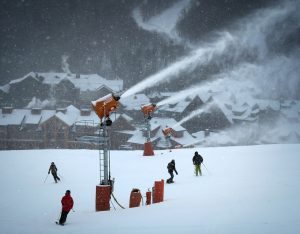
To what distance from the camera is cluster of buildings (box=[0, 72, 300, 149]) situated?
61.3m

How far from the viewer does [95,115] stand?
65062 mm

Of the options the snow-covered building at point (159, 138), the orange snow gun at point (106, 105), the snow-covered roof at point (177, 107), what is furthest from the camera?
the snow-covered roof at point (177, 107)

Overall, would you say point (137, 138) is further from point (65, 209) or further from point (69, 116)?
point (65, 209)

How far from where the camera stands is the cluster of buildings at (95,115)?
61.3 meters

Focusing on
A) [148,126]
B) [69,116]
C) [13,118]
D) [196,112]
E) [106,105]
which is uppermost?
[196,112]

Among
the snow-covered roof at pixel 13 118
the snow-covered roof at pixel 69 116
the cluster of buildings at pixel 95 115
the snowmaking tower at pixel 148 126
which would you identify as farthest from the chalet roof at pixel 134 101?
the snowmaking tower at pixel 148 126

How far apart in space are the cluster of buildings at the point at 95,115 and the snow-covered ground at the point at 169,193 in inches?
830

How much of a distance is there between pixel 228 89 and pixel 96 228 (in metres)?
117

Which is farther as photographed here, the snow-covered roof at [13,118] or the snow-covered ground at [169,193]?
the snow-covered roof at [13,118]

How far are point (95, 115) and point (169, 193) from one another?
170 feet

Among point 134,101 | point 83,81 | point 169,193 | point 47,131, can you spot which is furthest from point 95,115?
point 169,193

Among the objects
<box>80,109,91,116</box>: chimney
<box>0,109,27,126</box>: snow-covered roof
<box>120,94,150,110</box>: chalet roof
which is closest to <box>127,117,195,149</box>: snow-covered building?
<box>80,109,91,116</box>: chimney

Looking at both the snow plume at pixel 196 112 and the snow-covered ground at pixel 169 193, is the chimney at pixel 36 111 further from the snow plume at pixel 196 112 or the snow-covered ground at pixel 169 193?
the snow-covered ground at pixel 169 193

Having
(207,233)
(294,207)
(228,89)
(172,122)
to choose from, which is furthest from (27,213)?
(228,89)
